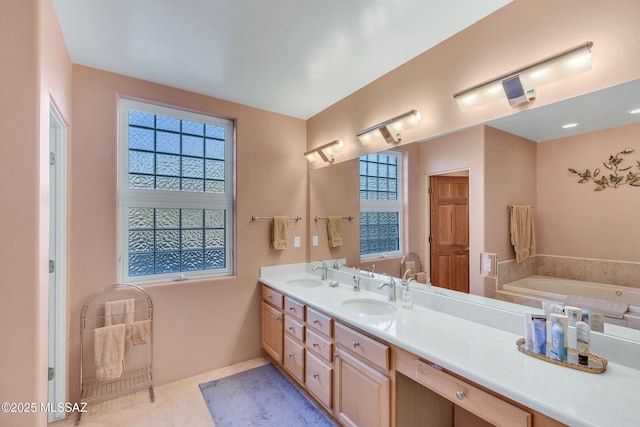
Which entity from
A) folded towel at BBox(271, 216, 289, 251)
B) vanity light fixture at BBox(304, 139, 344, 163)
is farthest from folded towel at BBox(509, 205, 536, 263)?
folded towel at BBox(271, 216, 289, 251)

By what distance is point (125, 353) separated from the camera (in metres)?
2.24

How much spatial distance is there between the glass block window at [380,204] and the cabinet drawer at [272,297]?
822 mm

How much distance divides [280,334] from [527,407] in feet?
6.11

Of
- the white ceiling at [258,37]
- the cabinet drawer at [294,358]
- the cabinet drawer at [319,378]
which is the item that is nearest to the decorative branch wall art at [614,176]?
the white ceiling at [258,37]

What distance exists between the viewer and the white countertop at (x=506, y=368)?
2.81ft

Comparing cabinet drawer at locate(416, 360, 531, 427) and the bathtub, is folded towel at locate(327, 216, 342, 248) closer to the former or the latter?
the bathtub

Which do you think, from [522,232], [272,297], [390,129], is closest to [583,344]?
[522,232]

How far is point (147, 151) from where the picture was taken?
2.42 metres

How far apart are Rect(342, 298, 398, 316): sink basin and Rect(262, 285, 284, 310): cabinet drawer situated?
68 centimetres

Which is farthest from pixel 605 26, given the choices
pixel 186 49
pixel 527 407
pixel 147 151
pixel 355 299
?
pixel 147 151

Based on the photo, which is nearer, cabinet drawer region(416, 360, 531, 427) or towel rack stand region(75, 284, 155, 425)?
cabinet drawer region(416, 360, 531, 427)

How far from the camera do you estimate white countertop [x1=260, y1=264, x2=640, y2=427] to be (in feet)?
2.81

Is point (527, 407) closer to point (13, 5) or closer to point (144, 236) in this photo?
point (13, 5)

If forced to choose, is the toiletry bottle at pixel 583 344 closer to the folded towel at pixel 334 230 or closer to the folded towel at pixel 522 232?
the folded towel at pixel 522 232
